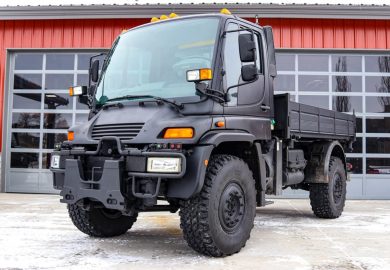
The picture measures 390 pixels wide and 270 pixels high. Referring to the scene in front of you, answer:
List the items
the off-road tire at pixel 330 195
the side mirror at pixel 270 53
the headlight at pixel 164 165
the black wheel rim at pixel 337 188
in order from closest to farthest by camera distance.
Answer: the headlight at pixel 164 165 < the side mirror at pixel 270 53 < the off-road tire at pixel 330 195 < the black wheel rim at pixel 337 188

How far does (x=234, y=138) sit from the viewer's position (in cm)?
453

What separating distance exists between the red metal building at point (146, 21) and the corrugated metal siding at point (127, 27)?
0.08 feet

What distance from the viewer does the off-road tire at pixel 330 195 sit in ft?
23.8

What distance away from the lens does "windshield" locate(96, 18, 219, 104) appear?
462cm

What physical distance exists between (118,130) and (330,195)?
4225 millimetres

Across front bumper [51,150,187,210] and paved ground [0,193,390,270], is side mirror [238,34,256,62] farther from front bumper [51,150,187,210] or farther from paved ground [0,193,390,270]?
paved ground [0,193,390,270]

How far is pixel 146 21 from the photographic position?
454 inches

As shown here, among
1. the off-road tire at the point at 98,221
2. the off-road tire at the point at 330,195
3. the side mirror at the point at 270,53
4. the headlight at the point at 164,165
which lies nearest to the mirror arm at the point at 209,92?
the headlight at the point at 164,165

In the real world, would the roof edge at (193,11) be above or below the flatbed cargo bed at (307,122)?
above

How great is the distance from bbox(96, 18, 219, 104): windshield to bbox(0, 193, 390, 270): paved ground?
5.47 ft

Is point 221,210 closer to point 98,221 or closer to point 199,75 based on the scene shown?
point 199,75

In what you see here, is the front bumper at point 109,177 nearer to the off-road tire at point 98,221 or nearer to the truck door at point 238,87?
the off-road tire at point 98,221

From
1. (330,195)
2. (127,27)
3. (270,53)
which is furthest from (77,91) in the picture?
(127,27)

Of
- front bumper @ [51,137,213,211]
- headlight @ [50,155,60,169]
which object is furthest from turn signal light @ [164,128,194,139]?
headlight @ [50,155,60,169]
